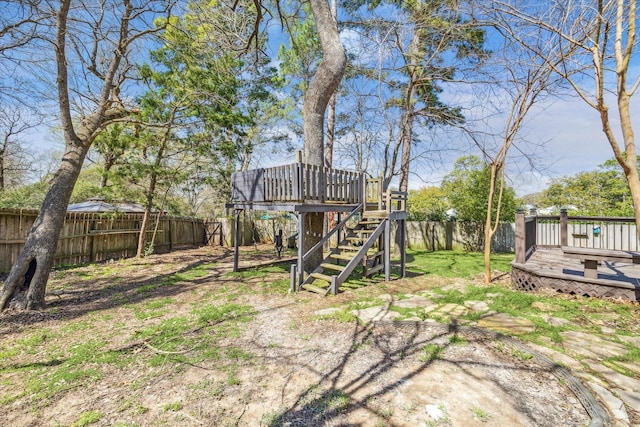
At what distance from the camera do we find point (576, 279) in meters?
4.95

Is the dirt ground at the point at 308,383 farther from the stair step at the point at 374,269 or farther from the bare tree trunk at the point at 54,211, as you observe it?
the stair step at the point at 374,269

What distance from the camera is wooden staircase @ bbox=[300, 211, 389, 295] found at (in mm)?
5711

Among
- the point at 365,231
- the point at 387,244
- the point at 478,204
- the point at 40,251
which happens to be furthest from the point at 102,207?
the point at 478,204

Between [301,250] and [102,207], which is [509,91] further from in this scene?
[102,207]

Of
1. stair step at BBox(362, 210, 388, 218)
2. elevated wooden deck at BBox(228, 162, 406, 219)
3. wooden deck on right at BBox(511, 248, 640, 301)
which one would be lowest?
wooden deck on right at BBox(511, 248, 640, 301)

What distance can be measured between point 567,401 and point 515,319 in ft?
6.43

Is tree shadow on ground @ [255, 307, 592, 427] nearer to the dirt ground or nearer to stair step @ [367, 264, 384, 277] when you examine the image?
the dirt ground

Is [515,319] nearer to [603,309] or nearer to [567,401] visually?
[603,309]

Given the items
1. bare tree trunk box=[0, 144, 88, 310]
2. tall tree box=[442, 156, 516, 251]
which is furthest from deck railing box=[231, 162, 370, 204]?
tall tree box=[442, 156, 516, 251]

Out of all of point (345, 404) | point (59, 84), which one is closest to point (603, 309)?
point (345, 404)

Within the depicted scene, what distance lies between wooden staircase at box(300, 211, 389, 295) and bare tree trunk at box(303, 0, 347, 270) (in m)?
0.77

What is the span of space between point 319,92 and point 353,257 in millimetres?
4245

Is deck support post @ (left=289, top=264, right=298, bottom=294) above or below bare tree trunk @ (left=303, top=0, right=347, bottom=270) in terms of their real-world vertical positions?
below

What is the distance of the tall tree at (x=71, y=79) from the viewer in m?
4.65
